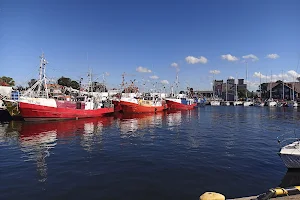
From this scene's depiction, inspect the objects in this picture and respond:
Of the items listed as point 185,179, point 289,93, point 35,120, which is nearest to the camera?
point 185,179

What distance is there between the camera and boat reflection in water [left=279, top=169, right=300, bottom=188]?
1151 cm

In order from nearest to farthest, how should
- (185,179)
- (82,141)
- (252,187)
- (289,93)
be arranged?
(252,187)
(185,179)
(82,141)
(289,93)

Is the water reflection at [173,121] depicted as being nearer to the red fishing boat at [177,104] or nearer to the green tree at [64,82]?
the red fishing boat at [177,104]

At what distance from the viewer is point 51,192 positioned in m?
10.4

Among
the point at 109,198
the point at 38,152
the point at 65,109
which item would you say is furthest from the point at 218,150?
the point at 65,109

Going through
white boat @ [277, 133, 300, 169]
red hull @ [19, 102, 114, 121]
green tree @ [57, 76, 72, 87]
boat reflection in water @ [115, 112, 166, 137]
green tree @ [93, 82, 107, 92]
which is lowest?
boat reflection in water @ [115, 112, 166, 137]

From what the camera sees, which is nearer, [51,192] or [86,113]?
[51,192]

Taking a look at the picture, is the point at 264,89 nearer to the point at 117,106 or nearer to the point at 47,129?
the point at 117,106

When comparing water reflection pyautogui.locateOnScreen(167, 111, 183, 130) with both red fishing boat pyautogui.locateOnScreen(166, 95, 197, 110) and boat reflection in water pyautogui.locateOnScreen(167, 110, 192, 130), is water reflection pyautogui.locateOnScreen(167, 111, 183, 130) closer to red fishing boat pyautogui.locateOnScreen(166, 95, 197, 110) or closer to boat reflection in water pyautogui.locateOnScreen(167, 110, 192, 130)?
boat reflection in water pyautogui.locateOnScreen(167, 110, 192, 130)

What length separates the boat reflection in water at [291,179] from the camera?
37.8ft

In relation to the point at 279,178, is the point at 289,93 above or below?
above

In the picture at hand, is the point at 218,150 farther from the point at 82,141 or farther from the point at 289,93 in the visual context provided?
the point at 289,93

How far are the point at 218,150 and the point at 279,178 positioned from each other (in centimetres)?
667

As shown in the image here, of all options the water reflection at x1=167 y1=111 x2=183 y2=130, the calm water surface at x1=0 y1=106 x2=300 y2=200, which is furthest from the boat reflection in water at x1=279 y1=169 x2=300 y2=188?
the water reflection at x1=167 y1=111 x2=183 y2=130
